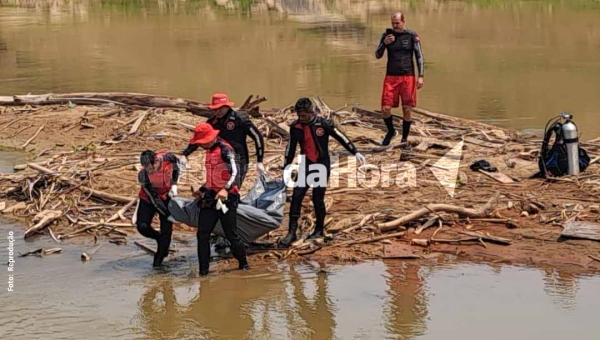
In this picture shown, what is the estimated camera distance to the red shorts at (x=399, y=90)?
11.3 m

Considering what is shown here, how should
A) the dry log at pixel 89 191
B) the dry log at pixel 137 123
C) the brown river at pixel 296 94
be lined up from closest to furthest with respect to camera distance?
1. the brown river at pixel 296 94
2. the dry log at pixel 89 191
3. the dry log at pixel 137 123

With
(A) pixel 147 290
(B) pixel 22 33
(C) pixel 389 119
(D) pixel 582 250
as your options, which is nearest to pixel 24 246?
(A) pixel 147 290

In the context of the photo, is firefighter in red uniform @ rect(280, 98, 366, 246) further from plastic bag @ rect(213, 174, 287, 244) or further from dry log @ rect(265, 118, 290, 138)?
dry log @ rect(265, 118, 290, 138)

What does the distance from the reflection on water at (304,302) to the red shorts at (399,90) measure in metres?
3.53

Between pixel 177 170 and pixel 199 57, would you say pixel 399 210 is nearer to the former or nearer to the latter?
pixel 177 170

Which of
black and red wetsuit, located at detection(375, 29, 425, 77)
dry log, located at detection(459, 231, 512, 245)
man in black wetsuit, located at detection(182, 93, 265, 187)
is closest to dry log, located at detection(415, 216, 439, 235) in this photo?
dry log, located at detection(459, 231, 512, 245)

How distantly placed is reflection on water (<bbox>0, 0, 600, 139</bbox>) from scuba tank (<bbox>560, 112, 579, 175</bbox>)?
16.1ft

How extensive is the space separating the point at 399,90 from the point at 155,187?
4.31 meters

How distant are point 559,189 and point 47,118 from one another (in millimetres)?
8903

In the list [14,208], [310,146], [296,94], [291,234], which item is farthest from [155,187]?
[296,94]

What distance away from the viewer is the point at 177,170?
8.23m

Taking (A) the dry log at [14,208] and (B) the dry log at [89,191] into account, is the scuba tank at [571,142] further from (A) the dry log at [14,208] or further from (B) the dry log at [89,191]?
(A) the dry log at [14,208]

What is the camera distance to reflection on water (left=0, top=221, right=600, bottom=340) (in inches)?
271

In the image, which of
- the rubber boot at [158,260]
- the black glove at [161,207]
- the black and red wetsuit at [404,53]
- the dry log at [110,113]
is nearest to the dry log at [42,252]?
the rubber boot at [158,260]
